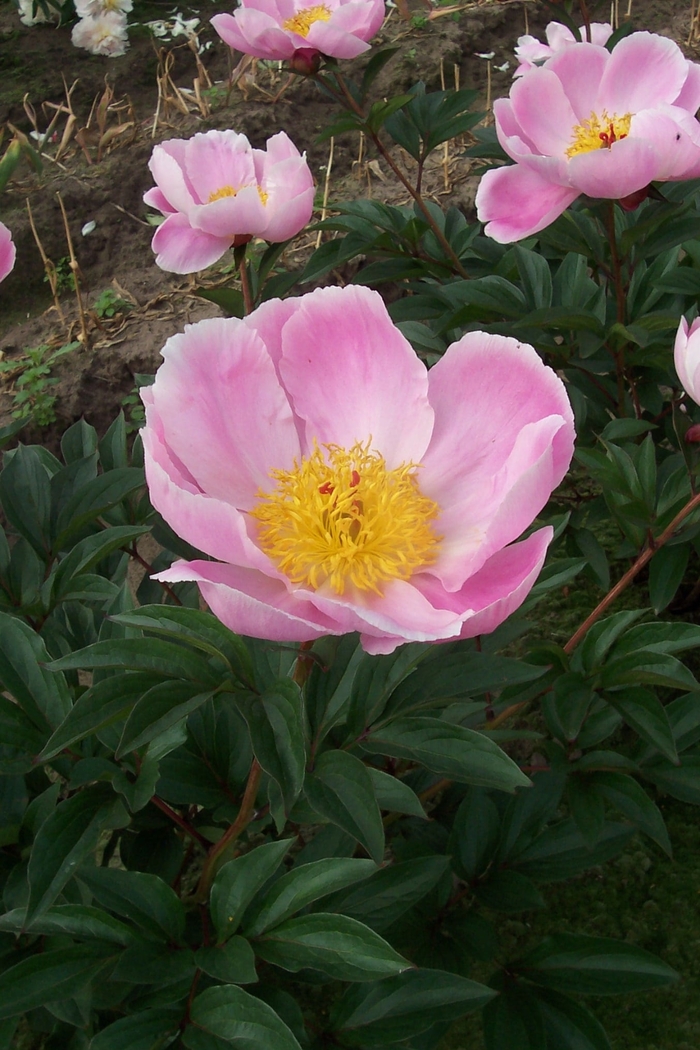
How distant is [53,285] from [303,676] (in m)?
2.17

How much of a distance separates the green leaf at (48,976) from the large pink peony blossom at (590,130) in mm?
905

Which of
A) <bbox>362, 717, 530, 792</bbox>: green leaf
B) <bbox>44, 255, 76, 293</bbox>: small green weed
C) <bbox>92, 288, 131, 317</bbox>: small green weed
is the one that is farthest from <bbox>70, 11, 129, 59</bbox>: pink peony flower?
<bbox>362, 717, 530, 792</bbox>: green leaf

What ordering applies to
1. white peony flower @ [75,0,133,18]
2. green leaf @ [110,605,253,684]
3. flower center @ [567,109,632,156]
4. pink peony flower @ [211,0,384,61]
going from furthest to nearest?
1. white peony flower @ [75,0,133,18]
2. pink peony flower @ [211,0,384,61]
3. flower center @ [567,109,632,156]
4. green leaf @ [110,605,253,684]

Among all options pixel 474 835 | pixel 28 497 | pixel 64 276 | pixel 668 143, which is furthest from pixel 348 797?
pixel 64 276

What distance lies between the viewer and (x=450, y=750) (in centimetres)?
72

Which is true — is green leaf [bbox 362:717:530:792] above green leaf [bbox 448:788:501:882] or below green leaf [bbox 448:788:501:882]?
above

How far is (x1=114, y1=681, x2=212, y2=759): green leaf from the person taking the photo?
2.13 ft

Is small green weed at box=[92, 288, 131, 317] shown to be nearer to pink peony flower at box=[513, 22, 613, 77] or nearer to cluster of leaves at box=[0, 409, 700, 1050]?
pink peony flower at box=[513, 22, 613, 77]

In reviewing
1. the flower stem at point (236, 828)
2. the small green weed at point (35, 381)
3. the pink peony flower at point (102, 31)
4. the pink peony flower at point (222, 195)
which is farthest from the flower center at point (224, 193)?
the pink peony flower at point (102, 31)

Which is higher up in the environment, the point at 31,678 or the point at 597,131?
the point at 597,131

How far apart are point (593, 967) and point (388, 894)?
0.75 feet

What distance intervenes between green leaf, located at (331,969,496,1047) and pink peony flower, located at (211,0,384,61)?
4.03 feet

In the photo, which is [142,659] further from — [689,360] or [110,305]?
[110,305]

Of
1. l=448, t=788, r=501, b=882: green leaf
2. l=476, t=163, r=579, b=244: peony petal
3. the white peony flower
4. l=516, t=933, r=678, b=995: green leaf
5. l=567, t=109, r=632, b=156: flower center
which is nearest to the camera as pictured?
l=516, t=933, r=678, b=995: green leaf
